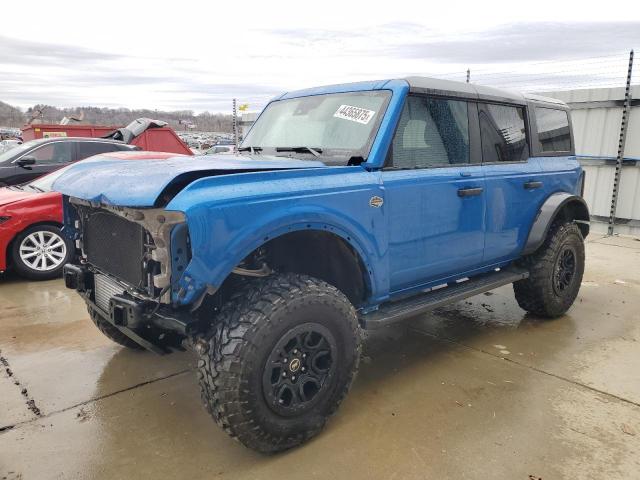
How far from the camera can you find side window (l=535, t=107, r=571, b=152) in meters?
4.64

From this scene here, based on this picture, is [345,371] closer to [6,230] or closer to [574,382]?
[574,382]

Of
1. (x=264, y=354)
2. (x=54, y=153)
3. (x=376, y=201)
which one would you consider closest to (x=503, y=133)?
(x=376, y=201)

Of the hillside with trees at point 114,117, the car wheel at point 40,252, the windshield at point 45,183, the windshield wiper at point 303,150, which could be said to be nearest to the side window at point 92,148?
the windshield at point 45,183

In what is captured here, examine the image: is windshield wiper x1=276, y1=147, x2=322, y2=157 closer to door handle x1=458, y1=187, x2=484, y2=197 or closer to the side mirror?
door handle x1=458, y1=187, x2=484, y2=197

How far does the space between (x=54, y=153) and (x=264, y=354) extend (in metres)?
7.69

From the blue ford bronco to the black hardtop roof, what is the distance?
0.05ft

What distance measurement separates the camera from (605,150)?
356 inches

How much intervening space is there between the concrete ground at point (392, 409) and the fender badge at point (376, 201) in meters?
1.29

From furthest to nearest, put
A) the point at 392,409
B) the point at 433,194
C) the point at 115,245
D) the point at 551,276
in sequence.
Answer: the point at 551,276 < the point at 433,194 < the point at 392,409 < the point at 115,245

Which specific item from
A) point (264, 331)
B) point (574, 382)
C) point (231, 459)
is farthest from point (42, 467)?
point (574, 382)

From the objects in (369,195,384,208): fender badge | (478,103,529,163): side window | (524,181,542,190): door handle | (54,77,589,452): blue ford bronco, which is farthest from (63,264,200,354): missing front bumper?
(524,181,542,190): door handle

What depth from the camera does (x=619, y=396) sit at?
3.37 meters

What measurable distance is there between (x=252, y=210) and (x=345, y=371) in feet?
3.60

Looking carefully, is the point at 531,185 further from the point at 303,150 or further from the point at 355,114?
the point at 303,150
